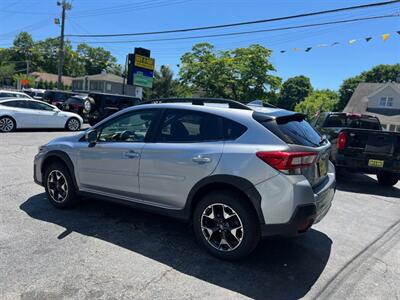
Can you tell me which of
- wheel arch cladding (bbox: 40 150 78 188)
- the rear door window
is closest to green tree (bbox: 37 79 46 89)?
wheel arch cladding (bbox: 40 150 78 188)

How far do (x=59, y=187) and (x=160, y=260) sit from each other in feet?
7.16

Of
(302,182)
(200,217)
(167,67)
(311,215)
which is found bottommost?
(200,217)

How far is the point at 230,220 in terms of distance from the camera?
3.54m

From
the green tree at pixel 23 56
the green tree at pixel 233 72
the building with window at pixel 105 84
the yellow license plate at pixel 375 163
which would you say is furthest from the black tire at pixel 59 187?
the green tree at pixel 23 56

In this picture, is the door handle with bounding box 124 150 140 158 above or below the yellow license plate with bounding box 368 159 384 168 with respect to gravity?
above

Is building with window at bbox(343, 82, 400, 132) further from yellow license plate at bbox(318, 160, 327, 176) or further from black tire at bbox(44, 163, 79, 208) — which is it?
black tire at bbox(44, 163, 79, 208)

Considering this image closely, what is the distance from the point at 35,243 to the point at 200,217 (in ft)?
6.20

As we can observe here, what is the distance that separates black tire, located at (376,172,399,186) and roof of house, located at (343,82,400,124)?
1133 inches

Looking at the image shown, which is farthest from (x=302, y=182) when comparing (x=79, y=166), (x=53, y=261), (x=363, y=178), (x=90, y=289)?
(x=363, y=178)

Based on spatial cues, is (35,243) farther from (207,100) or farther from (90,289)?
(207,100)

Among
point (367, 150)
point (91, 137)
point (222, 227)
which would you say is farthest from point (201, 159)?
point (367, 150)

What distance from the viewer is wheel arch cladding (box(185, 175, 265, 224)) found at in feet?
11.0

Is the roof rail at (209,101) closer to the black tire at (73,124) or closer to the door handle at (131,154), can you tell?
the door handle at (131,154)

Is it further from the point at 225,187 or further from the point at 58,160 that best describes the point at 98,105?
the point at 225,187
